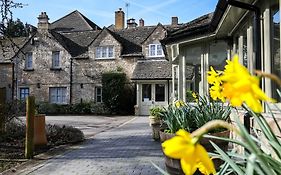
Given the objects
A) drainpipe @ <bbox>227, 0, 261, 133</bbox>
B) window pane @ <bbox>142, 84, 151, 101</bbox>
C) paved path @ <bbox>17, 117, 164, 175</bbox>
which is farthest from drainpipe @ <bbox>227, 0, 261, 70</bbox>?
window pane @ <bbox>142, 84, 151, 101</bbox>

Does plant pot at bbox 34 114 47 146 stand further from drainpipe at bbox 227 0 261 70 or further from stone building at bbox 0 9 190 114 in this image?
stone building at bbox 0 9 190 114

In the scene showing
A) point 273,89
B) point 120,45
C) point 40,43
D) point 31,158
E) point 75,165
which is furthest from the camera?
point 40,43

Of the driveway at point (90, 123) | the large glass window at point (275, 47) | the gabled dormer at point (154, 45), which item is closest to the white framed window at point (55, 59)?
the gabled dormer at point (154, 45)

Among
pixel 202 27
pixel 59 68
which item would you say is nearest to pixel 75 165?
pixel 202 27

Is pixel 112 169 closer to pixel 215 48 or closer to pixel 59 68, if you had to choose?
pixel 215 48

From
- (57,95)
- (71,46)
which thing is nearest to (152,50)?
(71,46)

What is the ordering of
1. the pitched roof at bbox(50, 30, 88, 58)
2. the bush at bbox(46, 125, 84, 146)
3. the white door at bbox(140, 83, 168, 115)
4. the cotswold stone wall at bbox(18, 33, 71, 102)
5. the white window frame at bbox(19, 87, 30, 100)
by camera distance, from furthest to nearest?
the white window frame at bbox(19, 87, 30, 100)
the pitched roof at bbox(50, 30, 88, 58)
the cotswold stone wall at bbox(18, 33, 71, 102)
the white door at bbox(140, 83, 168, 115)
the bush at bbox(46, 125, 84, 146)

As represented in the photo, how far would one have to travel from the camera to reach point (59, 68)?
104 ft

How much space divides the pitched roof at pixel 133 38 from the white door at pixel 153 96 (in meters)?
3.69

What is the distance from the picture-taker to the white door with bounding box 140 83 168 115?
27438 millimetres

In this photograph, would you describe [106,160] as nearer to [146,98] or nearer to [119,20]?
[146,98]

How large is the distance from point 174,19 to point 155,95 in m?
9.90

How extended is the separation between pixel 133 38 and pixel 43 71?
886 centimetres

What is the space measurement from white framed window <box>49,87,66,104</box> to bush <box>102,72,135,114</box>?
4732mm
